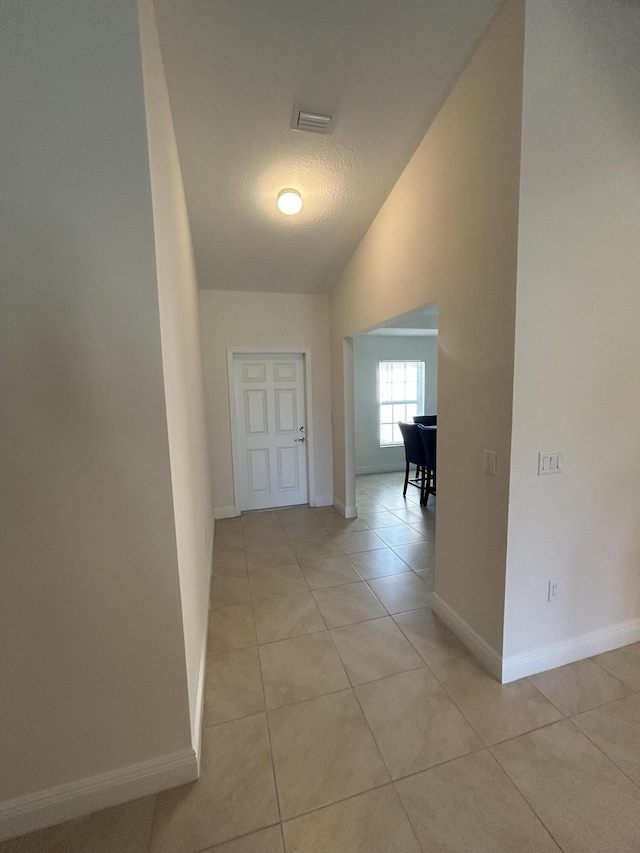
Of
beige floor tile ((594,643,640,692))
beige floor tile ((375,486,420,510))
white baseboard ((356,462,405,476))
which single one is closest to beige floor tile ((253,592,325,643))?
beige floor tile ((594,643,640,692))

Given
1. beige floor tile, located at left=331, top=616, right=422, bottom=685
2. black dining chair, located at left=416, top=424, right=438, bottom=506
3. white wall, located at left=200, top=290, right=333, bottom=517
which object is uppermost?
white wall, located at left=200, top=290, right=333, bottom=517

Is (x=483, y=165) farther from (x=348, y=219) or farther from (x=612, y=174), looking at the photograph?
(x=348, y=219)

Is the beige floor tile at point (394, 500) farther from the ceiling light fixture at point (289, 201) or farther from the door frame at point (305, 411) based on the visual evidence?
the ceiling light fixture at point (289, 201)

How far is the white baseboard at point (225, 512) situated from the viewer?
389 cm

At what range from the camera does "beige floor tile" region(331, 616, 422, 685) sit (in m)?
1.78

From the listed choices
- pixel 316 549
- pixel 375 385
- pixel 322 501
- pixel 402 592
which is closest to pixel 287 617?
pixel 402 592

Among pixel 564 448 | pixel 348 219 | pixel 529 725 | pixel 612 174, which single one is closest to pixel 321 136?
pixel 348 219

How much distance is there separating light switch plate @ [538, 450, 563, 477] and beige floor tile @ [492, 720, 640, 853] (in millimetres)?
1082

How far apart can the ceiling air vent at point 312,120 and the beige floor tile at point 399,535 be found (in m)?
3.11

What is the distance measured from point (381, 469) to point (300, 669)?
14.1 feet

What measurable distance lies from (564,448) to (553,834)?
54.8 inches

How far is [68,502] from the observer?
1.08 metres

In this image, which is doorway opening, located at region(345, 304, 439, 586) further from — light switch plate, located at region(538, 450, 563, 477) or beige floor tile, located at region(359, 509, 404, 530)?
light switch plate, located at region(538, 450, 563, 477)

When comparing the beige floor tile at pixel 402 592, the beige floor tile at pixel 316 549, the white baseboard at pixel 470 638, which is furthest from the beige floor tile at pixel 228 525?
the white baseboard at pixel 470 638
